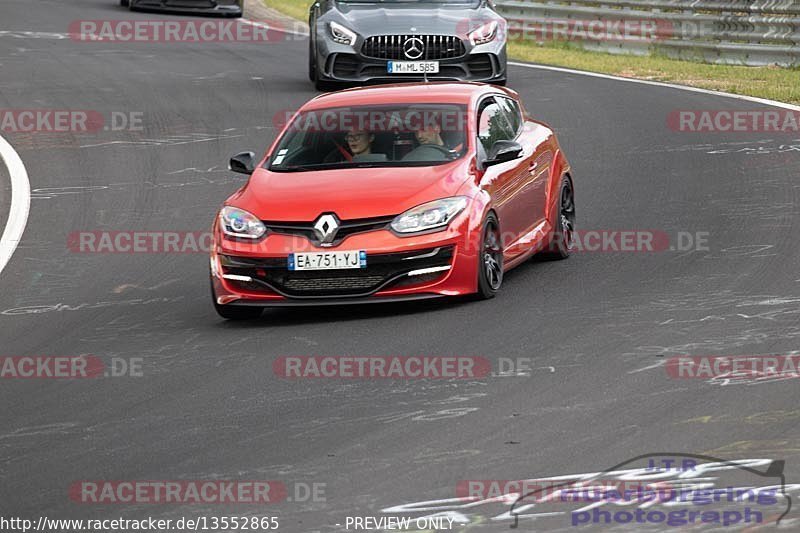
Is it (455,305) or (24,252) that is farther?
(24,252)

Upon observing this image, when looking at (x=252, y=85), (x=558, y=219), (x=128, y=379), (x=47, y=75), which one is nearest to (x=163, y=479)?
(x=128, y=379)

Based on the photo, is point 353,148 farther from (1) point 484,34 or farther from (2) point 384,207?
(1) point 484,34

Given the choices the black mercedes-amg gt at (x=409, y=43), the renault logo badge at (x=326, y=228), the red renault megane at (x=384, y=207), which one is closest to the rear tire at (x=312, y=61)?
the black mercedes-amg gt at (x=409, y=43)

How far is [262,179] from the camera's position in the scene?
11969mm

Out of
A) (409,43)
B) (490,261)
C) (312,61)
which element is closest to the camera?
(490,261)

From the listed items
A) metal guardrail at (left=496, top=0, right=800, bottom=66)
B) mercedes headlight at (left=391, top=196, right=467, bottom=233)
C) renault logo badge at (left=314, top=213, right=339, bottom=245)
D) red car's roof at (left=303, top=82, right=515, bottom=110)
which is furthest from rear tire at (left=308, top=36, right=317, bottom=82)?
renault logo badge at (left=314, top=213, right=339, bottom=245)

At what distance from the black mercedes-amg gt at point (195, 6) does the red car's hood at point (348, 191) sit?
2106 cm

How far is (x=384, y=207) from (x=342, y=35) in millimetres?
10656

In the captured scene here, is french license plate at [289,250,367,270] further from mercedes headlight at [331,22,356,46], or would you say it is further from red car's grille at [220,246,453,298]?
mercedes headlight at [331,22,356,46]

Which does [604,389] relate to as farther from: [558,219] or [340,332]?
[558,219]

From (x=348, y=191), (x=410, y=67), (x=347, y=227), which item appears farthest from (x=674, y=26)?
(x=347, y=227)

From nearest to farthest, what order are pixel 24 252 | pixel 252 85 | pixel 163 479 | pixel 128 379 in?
1. pixel 163 479
2. pixel 128 379
3. pixel 24 252
4. pixel 252 85

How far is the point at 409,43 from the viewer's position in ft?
69.3

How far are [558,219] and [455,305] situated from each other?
81.7 inches
